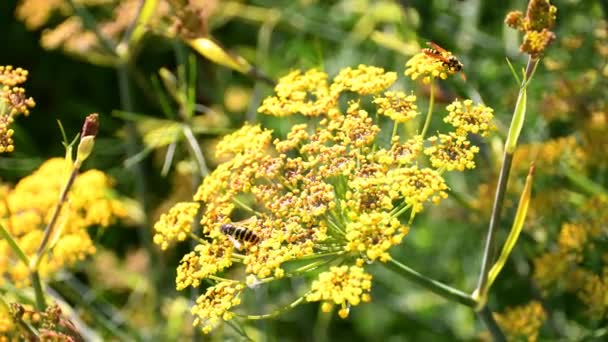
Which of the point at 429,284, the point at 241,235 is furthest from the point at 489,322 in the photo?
the point at 241,235

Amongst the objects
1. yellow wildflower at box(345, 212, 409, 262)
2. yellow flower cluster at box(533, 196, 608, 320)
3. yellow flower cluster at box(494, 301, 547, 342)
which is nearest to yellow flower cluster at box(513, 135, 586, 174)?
yellow flower cluster at box(533, 196, 608, 320)

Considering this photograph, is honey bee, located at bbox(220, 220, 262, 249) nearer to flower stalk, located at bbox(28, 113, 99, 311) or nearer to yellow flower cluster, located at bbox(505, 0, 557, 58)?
flower stalk, located at bbox(28, 113, 99, 311)

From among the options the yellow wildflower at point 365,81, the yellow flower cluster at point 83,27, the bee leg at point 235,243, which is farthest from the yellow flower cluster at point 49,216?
the yellow wildflower at point 365,81

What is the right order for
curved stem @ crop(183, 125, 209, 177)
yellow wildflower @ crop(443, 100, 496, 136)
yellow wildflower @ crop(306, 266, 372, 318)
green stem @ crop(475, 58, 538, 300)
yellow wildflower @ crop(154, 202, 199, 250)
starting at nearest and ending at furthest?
yellow wildflower @ crop(306, 266, 372, 318)
green stem @ crop(475, 58, 538, 300)
yellow wildflower @ crop(443, 100, 496, 136)
yellow wildflower @ crop(154, 202, 199, 250)
curved stem @ crop(183, 125, 209, 177)

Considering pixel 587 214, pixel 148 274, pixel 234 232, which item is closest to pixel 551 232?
pixel 587 214

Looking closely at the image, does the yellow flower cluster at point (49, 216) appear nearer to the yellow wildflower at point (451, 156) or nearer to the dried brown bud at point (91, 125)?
the dried brown bud at point (91, 125)

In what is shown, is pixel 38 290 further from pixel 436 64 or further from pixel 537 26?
pixel 537 26

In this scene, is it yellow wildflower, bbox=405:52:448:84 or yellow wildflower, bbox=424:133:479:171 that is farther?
yellow wildflower, bbox=405:52:448:84
